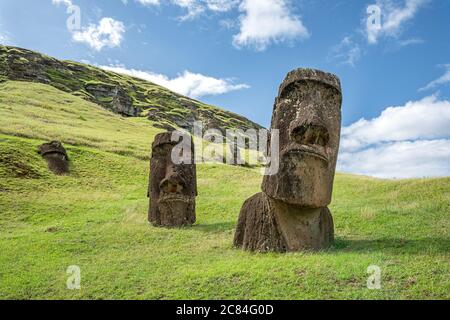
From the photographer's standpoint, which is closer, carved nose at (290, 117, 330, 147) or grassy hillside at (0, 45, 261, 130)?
carved nose at (290, 117, 330, 147)

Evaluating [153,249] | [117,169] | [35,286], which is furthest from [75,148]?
[35,286]

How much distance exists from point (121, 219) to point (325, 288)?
13.7 metres

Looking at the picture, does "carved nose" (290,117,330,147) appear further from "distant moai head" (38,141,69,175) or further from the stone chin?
"distant moai head" (38,141,69,175)

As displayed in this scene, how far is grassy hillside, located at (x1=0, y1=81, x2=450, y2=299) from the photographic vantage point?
746cm

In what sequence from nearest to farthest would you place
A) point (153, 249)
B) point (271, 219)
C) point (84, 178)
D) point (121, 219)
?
1. point (271, 219)
2. point (153, 249)
3. point (121, 219)
4. point (84, 178)

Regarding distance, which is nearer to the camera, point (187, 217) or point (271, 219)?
point (271, 219)

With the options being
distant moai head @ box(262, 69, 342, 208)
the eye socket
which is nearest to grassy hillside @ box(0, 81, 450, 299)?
distant moai head @ box(262, 69, 342, 208)

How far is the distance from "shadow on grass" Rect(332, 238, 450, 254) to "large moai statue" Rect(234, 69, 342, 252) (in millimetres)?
624

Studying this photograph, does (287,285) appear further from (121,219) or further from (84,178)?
(84,178)

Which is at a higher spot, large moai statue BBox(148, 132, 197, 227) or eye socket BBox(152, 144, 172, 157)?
eye socket BBox(152, 144, 172, 157)

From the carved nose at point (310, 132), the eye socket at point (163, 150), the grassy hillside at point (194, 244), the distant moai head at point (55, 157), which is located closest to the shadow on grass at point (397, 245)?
the grassy hillside at point (194, 244)

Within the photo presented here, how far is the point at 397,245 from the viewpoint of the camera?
10.1 metres

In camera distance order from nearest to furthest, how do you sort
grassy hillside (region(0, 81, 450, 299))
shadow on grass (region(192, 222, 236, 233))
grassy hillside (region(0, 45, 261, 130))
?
grassy hillside (region(0, 81, 450, 299)), shadow on grass (region(192, 222, 236, 233)), grassy hillside (region(0, 45, 261, 130))
